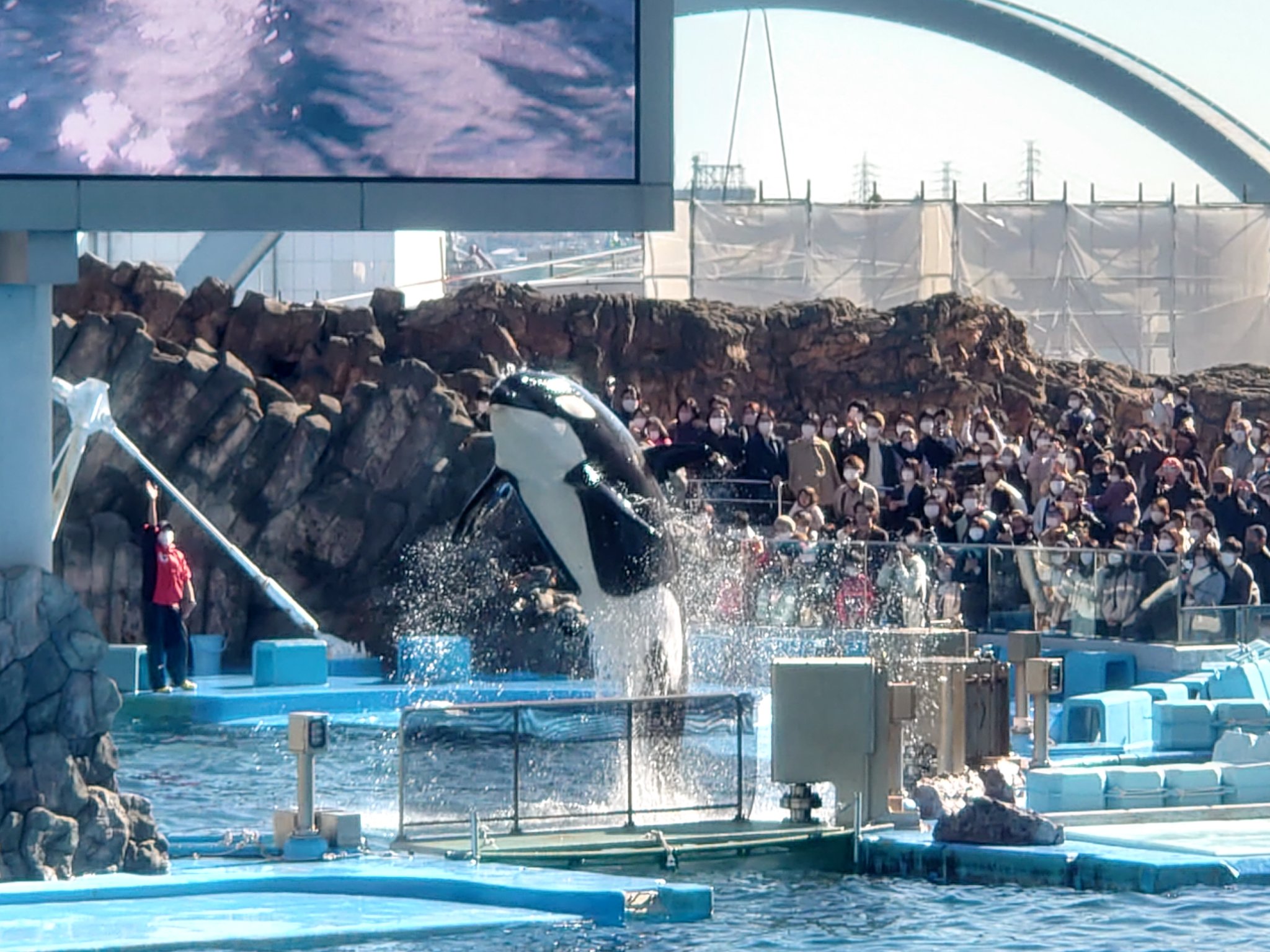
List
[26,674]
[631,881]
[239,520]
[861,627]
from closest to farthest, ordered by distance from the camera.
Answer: [631,881], [26,674], [861,627], [239,520]

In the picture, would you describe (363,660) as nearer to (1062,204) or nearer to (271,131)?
(271,131)

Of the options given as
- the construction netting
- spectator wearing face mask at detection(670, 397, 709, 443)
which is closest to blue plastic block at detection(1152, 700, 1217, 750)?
spectator wearing face mask at detection(670, 397, 709, 443)

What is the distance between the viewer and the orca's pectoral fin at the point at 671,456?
1507 cm

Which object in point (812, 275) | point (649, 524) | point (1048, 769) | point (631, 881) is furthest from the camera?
point (812, 275)

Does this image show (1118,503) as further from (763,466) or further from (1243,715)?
(1243,715)

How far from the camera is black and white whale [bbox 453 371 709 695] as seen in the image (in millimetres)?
14445

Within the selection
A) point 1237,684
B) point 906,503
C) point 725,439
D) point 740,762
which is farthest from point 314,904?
point 725,439

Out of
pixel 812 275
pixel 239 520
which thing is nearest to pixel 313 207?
pixel 239 520

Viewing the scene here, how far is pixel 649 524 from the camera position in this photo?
48.0 ft

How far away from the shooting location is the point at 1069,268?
132 feet

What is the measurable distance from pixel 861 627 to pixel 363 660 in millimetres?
4974

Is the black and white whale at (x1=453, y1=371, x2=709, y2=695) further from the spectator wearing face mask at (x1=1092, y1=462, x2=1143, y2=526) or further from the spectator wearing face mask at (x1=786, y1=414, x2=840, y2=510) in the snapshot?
the spectator wearing face mask at (x1=786, y1=414, x2=840, y2=510)

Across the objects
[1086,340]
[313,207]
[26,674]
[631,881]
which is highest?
[1086,340]

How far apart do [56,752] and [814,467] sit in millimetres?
11611
